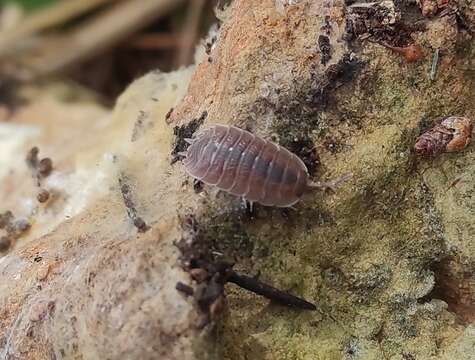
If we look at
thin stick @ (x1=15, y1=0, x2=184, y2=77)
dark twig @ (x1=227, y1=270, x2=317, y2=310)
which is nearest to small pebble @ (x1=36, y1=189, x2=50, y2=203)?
dark twig @ (x1=227, y1=270, x2=317, y2=310)

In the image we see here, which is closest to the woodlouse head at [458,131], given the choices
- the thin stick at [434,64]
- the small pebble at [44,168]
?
the thin stick at [434,64]

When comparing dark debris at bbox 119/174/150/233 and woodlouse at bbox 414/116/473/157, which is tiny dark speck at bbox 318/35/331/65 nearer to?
woodlouse at bbox 414/116/473/157

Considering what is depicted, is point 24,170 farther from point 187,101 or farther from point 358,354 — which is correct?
point 358,354

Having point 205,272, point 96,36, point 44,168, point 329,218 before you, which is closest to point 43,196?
point 44,168

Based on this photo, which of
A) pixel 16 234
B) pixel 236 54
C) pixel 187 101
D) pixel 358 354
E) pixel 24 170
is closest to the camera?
pixel 358 354

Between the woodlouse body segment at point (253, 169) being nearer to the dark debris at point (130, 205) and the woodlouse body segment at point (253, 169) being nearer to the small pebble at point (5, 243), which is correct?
the dark debris at point (130, 205)

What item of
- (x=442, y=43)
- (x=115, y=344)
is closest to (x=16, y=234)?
(x=115, y=344)

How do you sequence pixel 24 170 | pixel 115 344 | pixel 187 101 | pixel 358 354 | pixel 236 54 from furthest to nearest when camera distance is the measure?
pixel 24 170 < pixel 187 101 < pixel 236 54 < pixel 358 354 < pixel 115 344
